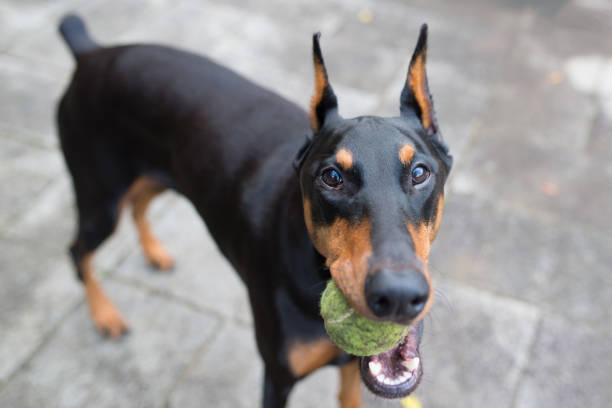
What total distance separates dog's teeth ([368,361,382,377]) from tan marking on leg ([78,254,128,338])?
211 cm

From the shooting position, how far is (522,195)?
4.56 metres

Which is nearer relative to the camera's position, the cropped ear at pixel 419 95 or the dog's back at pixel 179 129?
the cropped ear at pixel 419 95

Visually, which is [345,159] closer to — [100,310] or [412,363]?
[412,363]

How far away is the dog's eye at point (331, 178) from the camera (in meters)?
1.98

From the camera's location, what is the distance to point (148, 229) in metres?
3.93

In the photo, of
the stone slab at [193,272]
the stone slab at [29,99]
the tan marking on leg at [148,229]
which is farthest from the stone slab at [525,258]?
the stone slab at [29,99]

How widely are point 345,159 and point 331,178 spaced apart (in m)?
0.09

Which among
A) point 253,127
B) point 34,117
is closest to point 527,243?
point 253,127

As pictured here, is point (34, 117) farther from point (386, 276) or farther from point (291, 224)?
point (386, 276)

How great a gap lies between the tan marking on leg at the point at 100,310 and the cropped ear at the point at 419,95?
231 cm

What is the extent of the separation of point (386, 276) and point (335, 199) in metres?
0.41

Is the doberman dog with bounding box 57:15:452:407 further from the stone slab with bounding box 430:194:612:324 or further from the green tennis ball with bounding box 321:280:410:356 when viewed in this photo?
the stone slab with bounding box 430:194:612:324

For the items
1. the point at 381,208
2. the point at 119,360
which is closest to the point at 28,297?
the point at 119,360

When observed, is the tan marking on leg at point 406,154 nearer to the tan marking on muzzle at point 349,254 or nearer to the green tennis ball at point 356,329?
the tan marking on muzzle at point 349,254
